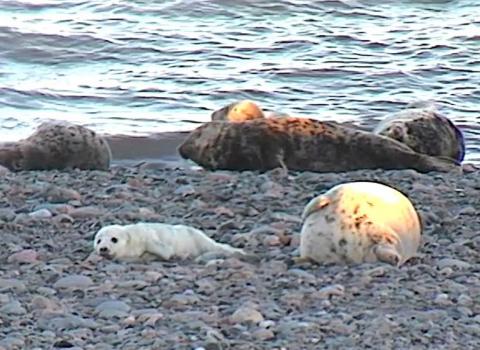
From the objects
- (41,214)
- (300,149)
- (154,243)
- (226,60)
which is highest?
(154,243)

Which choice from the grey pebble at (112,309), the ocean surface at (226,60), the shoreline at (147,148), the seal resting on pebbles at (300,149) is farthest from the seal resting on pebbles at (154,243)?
the ocean surface at (226,60)

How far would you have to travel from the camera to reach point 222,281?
194 inches

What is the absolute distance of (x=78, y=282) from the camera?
486 cm

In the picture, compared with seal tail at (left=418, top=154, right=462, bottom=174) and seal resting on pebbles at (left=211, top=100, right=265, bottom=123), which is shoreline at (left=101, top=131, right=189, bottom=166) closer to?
seal resting on pebbles at (left=211, top=100, right=265, bottom=123)

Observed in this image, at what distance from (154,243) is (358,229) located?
789 millimetres

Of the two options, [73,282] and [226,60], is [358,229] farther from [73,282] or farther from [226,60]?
[226,60]

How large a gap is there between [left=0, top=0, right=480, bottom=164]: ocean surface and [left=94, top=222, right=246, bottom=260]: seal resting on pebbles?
416 centimetres

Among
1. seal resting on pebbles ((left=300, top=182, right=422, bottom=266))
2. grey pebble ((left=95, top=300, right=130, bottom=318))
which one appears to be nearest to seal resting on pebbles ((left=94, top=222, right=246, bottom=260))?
seal resting on pebbles ((left=300, top=182, right=422, bottom=266))

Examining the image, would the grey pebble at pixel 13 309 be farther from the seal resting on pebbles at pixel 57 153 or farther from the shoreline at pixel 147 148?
the shoreline at pixel 147 148

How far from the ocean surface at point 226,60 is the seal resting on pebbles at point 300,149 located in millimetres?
1495

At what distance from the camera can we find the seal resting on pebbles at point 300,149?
7.86 m

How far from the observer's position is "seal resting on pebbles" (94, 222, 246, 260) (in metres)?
5.37

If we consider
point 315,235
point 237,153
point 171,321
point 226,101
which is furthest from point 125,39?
point 171,321

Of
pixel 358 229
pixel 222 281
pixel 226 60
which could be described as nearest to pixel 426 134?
pixel 358 229
